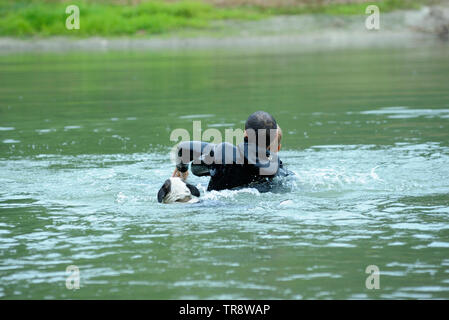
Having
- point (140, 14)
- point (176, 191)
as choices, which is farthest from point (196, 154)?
point (140, 14)

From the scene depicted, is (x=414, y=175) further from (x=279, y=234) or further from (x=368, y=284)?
(x=368, y=284)

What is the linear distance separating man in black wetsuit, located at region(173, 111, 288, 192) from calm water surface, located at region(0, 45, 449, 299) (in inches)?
7.1

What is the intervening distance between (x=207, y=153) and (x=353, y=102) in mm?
10719

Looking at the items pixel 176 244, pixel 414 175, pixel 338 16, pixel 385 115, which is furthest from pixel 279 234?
pixel 338 16

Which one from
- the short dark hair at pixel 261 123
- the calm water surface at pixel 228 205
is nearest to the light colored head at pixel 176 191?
the calm water surface at pixel 228 205

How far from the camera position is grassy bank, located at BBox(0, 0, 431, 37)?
45.8 meters

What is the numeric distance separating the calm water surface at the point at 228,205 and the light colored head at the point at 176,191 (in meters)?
0.11

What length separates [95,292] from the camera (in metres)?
6.11

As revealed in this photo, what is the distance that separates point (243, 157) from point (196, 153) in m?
0.47

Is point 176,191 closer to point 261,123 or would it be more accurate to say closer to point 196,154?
point 196,154

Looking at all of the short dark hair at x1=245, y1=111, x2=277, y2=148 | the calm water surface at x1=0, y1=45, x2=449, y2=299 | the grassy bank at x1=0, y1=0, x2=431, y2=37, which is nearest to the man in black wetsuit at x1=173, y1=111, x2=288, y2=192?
the short dark hair at x1=245, y1=111, x2=277, y2=148

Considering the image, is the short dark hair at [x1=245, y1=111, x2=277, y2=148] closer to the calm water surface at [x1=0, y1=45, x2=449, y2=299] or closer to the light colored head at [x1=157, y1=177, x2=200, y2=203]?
the calm water surface at [x1=0, y1=45, x2=449, y2=299]

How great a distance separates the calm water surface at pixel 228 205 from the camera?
6.33 metres

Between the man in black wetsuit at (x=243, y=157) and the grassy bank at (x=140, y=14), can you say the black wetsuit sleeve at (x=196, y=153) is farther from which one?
the grassy bank at (x=140, y=14)
